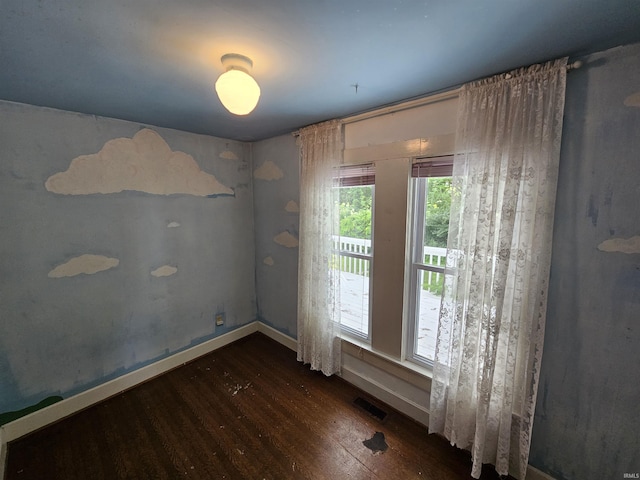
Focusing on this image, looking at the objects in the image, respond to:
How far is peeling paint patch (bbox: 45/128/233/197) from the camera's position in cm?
201

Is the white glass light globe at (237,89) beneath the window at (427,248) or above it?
above

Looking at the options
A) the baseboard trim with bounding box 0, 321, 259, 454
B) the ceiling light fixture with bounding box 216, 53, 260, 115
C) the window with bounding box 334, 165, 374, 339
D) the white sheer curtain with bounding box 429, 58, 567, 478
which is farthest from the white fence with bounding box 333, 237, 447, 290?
the baseboard trim with bounding box 0, 321, 259, 454

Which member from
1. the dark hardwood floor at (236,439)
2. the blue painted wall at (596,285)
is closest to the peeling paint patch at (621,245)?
the blue painted wall at (596,285)

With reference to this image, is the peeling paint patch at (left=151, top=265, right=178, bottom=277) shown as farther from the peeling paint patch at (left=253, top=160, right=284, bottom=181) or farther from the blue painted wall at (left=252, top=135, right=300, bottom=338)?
the peeling paint patch at (left=253, top=160, right=284, bottom=181)

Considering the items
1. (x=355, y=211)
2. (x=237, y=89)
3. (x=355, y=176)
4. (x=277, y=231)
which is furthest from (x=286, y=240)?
(x=237, y=89)

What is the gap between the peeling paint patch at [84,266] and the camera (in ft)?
6.53

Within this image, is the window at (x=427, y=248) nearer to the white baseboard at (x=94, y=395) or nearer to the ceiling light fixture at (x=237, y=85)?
the ceiling light fixture at (x=237, y=85)

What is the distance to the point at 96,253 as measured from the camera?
2139 mm

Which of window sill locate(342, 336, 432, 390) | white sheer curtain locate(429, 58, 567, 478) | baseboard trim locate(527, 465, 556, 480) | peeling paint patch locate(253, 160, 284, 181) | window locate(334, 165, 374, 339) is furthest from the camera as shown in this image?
peeling paint patch locate(253, 160, 284, 181)

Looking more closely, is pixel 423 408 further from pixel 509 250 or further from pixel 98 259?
pixel 98 259

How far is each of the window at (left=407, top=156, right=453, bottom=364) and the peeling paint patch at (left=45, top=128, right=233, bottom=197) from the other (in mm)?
2165

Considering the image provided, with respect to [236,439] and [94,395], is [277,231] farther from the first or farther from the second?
[94,395]

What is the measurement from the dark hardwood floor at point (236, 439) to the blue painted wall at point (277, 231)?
0.82 meters

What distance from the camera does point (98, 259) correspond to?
2.15 m
